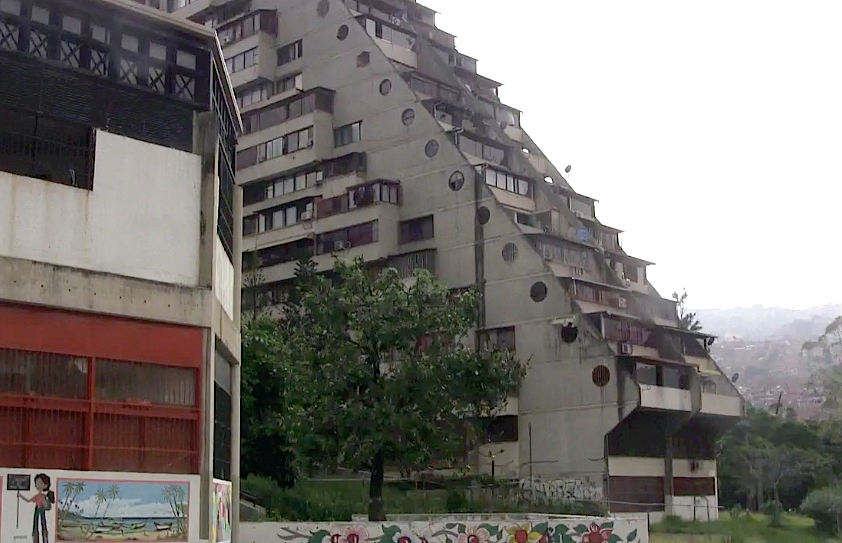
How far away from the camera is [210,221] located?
892 inches

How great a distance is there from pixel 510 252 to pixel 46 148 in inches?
1401

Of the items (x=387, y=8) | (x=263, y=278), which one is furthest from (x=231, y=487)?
(x=387, y=8)

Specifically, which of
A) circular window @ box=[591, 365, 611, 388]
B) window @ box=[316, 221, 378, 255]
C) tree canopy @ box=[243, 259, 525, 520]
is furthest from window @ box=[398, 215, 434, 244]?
tree canopy @ box=[243, 259, 525, 520]

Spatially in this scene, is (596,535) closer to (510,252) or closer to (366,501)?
(366,501)

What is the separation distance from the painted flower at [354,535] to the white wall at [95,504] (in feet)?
26.9

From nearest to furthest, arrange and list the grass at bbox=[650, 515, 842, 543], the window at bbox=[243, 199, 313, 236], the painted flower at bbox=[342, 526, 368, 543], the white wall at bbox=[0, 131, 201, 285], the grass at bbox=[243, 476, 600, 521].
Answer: the white wall at bbox=[0, 131, 201, 285] → the painted flower at bbox=[342, 526, 368, 543] → the grass at bbox=[243, 476, 600, 521] → the grass at bbox=[650, 515, 842, 543] → the window at bbox=[243, 199, 313, 236]

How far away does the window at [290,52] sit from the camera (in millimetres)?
67875

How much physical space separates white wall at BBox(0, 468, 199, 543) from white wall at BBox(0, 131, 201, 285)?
399 centimetres

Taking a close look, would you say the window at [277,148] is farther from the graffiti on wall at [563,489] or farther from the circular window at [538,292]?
the graffiti on wall at [563,489]

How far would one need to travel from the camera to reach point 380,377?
39094 millimetres

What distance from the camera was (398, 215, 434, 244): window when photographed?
5841 cm

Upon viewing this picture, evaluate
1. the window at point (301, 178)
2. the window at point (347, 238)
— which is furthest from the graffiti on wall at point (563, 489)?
the window at point (301, 178)

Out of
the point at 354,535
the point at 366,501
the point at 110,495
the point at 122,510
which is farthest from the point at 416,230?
the point at 110,495

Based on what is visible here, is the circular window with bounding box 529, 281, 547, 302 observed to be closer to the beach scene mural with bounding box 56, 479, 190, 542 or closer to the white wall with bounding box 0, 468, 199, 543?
the white wall with bounding box 0, 468, 199, 543
